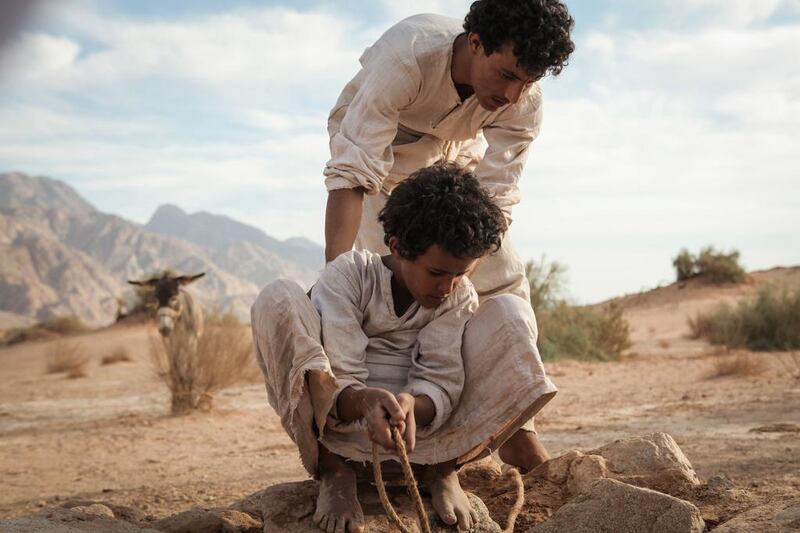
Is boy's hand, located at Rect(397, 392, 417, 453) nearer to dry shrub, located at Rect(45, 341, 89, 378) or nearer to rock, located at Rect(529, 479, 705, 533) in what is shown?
rock, located at Rect(529, 479, 705, 533)

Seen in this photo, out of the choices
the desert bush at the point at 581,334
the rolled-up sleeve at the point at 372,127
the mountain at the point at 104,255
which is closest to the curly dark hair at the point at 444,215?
the rolled-up sleeve at the point at 372,127

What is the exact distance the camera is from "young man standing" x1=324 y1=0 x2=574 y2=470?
3283 mm

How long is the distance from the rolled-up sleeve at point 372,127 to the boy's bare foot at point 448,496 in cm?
119

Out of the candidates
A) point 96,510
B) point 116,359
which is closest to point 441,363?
point 96,510

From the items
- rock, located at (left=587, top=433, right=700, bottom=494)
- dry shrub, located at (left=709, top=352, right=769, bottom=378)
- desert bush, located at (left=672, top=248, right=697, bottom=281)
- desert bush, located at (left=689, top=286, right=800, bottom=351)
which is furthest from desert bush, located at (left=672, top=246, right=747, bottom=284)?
rock, located at (left=587, top=433, right=700, bottom=494)

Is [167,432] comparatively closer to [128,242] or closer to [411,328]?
[411,328]

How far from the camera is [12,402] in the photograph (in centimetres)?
1190

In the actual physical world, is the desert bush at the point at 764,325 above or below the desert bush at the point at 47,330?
above

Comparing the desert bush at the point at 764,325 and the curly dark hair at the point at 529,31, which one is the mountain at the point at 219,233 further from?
the curly dark hair at the point at 529,31

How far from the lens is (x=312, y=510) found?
3.07m

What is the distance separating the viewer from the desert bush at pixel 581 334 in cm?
1554

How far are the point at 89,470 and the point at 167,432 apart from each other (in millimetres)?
1790

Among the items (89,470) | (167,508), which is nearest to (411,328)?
(167,508)

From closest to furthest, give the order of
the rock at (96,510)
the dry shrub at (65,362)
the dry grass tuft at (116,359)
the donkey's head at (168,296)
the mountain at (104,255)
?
1. the rock at (96,510)
2. the donkey's head at (168,296)
3. the dry shrub at (65,362)
4. the dry grass tuft at (116,359)
5. the mountain at (104,255)
